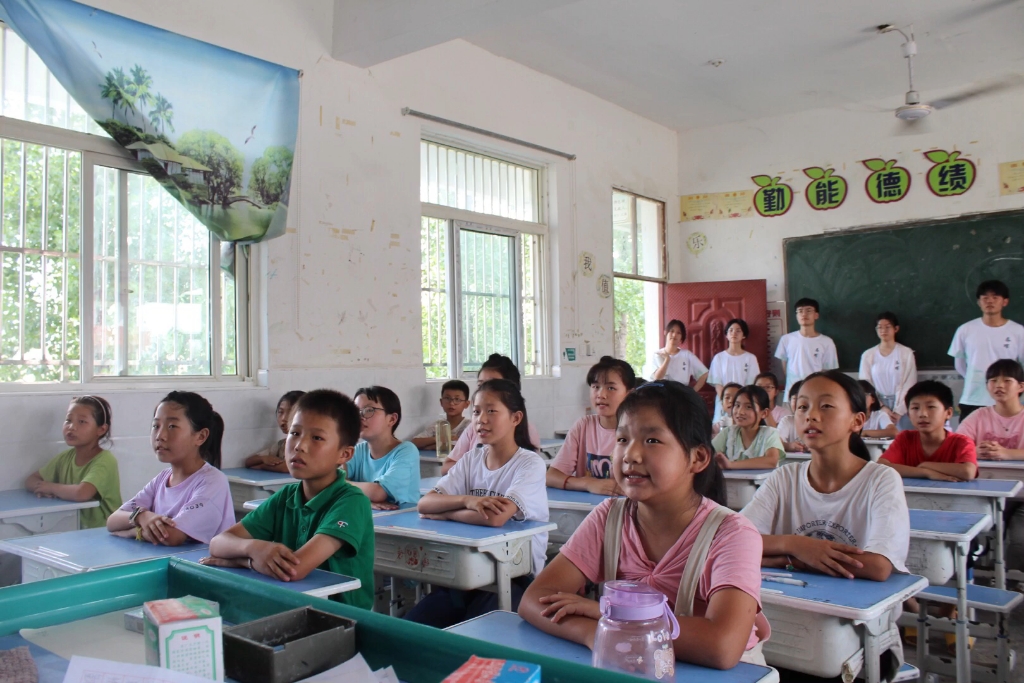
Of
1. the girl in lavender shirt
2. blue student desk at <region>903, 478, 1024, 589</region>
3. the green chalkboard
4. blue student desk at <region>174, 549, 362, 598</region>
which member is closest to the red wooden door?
the green chalkboard

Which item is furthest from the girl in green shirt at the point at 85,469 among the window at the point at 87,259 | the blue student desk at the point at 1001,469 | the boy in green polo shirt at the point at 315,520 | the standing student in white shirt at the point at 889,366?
the standing student in white shirt at the point at 889,366

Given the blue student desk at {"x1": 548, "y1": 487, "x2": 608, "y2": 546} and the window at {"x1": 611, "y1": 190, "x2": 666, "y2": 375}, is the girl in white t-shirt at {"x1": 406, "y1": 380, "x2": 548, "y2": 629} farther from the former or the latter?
the window at {"x1": 611, "y1": 190, "x2": 666, "y2": 375}

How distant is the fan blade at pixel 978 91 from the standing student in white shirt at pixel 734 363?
232 cm

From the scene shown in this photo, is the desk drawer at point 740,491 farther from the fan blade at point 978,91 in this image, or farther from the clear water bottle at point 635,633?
the fan blade at point 978,91

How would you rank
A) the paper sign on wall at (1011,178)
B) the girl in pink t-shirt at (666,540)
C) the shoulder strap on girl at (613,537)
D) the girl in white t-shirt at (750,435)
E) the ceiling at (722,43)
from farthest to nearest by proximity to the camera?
the paper sign on wall at (1011,178) < the ceiling at (722,43) < the girl in white t-shirt at (750,435) < the shoulder strap on girl at (613,537) < the girl in pink t-shirt at (666,540)

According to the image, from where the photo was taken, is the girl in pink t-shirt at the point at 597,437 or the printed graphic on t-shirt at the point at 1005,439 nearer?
the girl in pink t-shirt at the point at 597,437

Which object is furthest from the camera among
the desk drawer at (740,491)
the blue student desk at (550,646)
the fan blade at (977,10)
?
the fan blade at (977,10)

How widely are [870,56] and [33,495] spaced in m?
5.94

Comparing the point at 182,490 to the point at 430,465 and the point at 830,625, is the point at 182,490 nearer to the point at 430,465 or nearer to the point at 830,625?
the point at 830,625

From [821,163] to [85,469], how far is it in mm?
6107

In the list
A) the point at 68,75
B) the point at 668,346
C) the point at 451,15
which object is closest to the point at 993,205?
the point at 668,346

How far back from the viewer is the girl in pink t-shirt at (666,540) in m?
1.35

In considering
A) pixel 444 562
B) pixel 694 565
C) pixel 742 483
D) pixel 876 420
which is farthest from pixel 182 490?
pixel 876 420

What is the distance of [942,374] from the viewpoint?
6.41 metres
